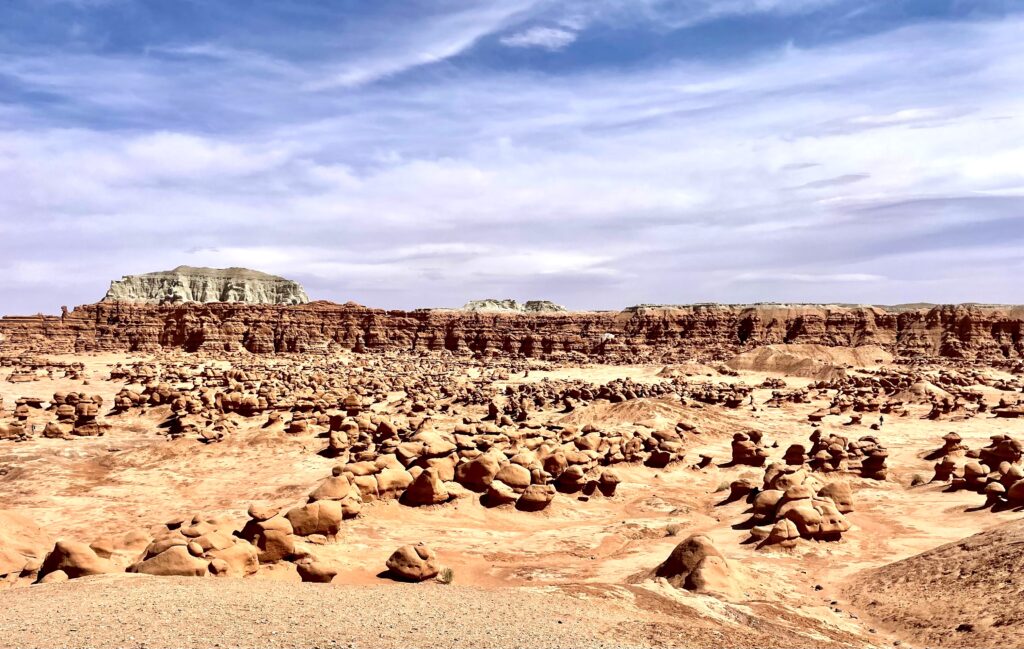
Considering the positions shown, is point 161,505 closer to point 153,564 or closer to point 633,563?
point 153,564

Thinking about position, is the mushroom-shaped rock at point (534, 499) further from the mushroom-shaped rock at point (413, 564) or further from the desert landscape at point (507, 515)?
the mushroom-shaped rock at point (413, 564)

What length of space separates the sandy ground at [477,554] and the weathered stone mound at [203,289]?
113 m

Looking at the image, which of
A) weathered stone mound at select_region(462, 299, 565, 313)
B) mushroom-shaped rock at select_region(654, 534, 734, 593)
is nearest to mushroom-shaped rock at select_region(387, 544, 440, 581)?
mushroom-shaped rock at select_region(654, 534, 734, 593)

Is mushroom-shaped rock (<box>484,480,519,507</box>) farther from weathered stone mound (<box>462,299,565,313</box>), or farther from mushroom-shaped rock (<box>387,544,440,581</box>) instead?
weathered stone mound (<box>462,299,565,313</box>)

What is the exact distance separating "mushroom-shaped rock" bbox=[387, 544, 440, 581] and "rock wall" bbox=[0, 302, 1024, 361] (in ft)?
218

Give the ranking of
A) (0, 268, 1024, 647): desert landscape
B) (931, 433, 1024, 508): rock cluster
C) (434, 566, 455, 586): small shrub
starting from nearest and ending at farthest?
(0, 268, 1024, 647): desert landscape → (434, 566, 455, 586): small shrub → (931, 433, 1024, 508): rock cluster

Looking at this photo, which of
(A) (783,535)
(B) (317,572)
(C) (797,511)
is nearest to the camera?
(B) (317,572)

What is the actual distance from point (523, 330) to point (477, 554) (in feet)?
241

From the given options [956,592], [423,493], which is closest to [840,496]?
[956,592]

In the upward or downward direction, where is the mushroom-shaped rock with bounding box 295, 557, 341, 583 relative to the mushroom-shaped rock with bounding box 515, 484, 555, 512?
upward

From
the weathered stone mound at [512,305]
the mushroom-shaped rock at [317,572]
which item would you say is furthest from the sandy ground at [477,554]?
the weathered stone mound at [512,305]

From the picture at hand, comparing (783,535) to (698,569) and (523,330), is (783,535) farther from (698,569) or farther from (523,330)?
(523,330)

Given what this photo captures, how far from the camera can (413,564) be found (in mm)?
11047

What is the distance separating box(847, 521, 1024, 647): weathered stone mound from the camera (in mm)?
9156
